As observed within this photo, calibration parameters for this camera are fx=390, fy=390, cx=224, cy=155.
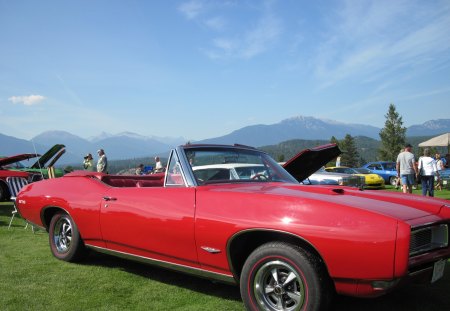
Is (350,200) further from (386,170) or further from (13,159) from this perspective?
(386,170)

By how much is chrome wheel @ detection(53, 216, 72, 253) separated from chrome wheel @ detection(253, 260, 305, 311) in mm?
2824

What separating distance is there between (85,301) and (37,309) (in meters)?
0.38

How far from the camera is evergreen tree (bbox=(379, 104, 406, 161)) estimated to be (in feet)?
190

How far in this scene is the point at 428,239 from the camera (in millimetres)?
2773

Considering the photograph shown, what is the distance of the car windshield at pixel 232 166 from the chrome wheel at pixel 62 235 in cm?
200

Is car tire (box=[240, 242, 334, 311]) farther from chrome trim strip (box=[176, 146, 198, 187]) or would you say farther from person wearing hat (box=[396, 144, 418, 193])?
person wearing hat (box=[396, 144, 418, 193])

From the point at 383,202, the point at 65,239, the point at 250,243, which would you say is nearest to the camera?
the point at 383,202

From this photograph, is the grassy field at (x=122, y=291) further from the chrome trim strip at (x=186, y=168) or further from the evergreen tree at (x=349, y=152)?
the evergreen tree at (x=349, y=152)

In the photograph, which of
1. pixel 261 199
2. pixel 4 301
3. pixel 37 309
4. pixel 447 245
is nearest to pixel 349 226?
pixel 261 199

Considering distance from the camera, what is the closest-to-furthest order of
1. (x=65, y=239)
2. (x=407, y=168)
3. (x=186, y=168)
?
(x=186, y=168), (x=65, y=239), (x=407, y=168)

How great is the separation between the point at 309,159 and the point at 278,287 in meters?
3.69

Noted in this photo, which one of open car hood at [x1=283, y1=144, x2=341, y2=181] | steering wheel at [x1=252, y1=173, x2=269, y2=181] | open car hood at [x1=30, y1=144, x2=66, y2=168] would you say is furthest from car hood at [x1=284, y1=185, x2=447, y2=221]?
open car hood at [x1=30, y1=144, x2=66, y2=168]

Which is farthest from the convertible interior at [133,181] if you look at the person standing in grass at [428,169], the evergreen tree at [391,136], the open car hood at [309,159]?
the evergreen tree at [391,136]

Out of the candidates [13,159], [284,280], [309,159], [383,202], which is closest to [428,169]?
[309,159]
